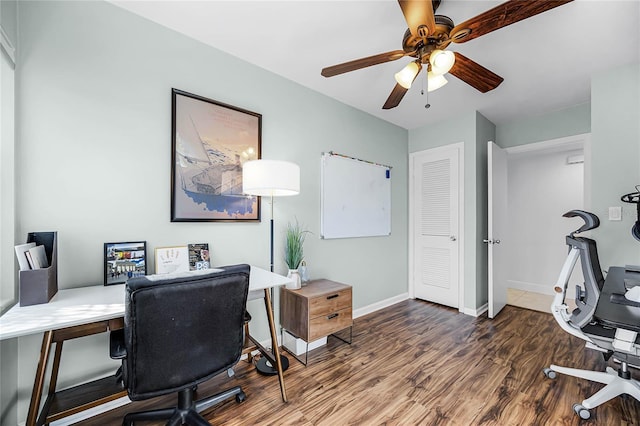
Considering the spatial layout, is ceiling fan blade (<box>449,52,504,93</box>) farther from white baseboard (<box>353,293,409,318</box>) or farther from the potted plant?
white baseboard (<box>353,293,409,318</box>)

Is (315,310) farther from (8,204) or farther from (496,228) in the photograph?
(496,228)

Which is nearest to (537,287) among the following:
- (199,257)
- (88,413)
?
(199,257)

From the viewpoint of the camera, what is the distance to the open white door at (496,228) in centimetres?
309

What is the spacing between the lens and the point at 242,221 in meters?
2.22

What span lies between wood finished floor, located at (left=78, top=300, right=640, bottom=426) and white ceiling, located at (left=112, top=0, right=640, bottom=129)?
247 centimetres

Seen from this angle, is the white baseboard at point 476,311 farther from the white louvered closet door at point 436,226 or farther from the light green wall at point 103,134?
the light green wall at point 103,134

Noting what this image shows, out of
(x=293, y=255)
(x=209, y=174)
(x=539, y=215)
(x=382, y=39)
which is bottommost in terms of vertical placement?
(x=293, y=255)

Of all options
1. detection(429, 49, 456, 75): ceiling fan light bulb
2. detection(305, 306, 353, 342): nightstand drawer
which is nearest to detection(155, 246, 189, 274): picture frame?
detection(305, 306, 353, 342): nightstand drawer

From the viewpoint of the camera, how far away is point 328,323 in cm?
225

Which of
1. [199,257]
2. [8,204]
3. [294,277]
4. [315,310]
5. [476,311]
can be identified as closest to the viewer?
[8,204]

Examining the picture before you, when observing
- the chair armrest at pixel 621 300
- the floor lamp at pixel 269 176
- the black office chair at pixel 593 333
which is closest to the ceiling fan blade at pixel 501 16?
the floor lamp at pixel 269 176

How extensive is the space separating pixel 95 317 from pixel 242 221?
46.9 inches

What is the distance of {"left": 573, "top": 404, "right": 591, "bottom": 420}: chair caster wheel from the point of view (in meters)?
1.52

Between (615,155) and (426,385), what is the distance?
254 cm
